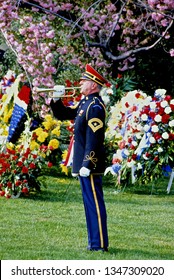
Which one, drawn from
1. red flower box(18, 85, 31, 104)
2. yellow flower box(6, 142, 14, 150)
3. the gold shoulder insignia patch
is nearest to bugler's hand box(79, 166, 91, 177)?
the gold shoulder insignia patch

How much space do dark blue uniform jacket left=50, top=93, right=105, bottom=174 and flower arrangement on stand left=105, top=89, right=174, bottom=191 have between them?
3490 millimetres

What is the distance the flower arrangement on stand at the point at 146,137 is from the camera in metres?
12.1

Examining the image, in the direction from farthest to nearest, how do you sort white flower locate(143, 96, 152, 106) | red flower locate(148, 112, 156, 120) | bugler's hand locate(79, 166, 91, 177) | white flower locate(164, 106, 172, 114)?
1. white flower locate(143, 96, 152, 106)
2. red flower locate(148, 112, 156, 120)
3. white flower locate(164, 106, 172, 114)
4. bugler's hand locate(79, 166, 91, 177)

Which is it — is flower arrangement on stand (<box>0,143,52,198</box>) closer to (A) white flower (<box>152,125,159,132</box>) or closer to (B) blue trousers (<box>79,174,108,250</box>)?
(A) white flower (<box>152,125,159,132</box>)

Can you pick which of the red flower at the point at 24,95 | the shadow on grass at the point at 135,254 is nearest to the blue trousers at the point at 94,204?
the shadow on grass at the point at 135,254

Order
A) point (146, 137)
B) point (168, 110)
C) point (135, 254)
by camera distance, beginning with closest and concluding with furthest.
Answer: point (135, 254)
point (168, 110)
point (146, 137)

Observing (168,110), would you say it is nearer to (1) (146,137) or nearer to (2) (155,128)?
(2) (155,128)

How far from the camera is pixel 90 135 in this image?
8.41m

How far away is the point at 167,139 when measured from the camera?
12.3 metres

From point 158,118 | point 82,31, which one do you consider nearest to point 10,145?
point 158,118

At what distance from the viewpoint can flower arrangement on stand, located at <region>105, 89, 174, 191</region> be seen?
12.1 meters

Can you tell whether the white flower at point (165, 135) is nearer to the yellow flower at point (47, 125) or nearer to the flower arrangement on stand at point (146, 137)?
the flower arrangement on stand at point (146, 137)

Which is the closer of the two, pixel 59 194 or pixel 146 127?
pixel 146 127

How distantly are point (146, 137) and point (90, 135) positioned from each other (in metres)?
3.89
